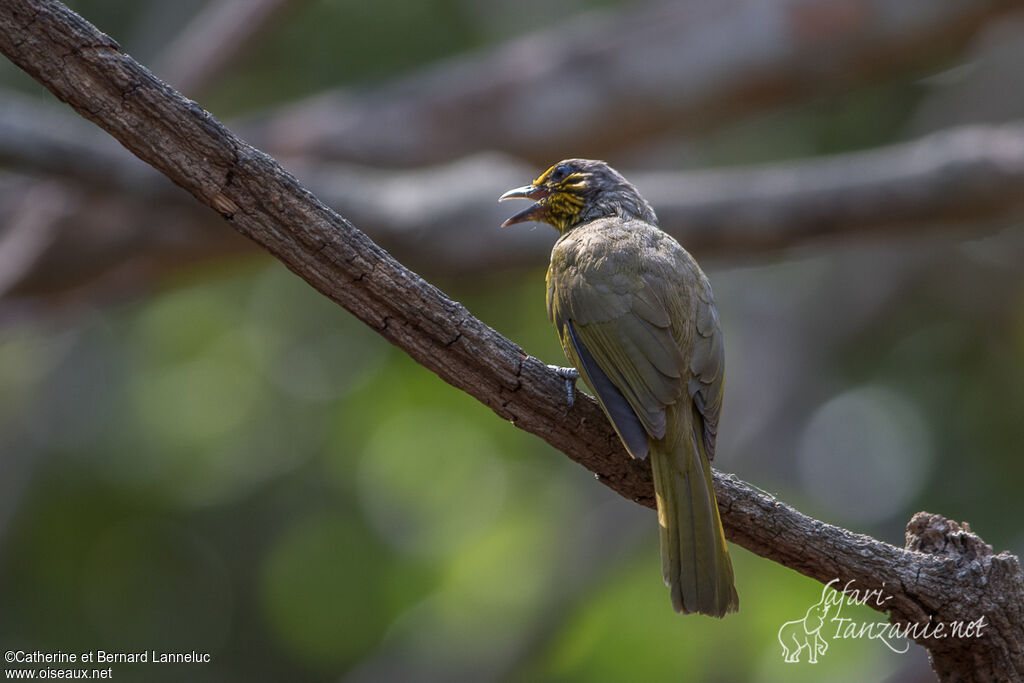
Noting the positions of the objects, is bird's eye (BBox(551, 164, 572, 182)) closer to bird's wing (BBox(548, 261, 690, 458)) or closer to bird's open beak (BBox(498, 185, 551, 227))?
bird's open beak (BBox(498, 185, 551, 227))

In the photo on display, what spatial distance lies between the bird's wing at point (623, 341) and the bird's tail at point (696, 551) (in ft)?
0.81

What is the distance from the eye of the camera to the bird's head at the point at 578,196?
5961 mm

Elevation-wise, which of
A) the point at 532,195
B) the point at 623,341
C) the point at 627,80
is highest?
the point at 627,80

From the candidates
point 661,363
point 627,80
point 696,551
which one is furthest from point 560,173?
point 627,80

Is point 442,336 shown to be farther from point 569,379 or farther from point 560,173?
point 560,173

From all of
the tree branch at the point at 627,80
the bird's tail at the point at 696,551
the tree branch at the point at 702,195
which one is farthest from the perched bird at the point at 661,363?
the tree branch at the point at 627,80

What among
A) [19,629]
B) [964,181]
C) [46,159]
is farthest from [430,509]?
[964,181]

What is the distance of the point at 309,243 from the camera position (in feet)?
12.4

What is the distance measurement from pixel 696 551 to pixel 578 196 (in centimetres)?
246

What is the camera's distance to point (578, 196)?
602 centimetres

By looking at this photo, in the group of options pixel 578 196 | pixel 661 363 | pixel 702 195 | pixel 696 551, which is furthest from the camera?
Result: pixel 702 195

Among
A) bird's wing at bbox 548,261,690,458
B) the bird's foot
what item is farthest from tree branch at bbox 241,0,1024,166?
the bird's foot

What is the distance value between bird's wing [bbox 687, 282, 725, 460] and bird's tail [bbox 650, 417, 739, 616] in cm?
31

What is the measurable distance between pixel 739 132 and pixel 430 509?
7.60 metres
